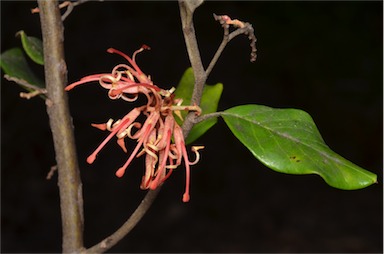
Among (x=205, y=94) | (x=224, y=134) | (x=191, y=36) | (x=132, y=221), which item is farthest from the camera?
(x=224, y=134)

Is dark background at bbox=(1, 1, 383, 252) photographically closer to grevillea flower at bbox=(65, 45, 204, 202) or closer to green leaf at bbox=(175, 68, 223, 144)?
green leaf at bbox=(175, 68, 223, 144)

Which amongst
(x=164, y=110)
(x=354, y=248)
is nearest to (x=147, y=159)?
(x=164, y=110)

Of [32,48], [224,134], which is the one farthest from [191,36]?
[224,134]

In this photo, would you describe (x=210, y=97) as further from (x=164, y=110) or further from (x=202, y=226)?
(x=202, y=226)

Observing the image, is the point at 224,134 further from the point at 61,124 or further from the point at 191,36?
the point at 191,36

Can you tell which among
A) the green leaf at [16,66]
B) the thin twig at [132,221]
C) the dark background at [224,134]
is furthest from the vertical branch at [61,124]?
the dark background at [224,134]

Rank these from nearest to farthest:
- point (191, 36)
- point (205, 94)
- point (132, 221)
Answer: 1. point (191, 36)
2. point (132, 221)
3. point (205, 94)
